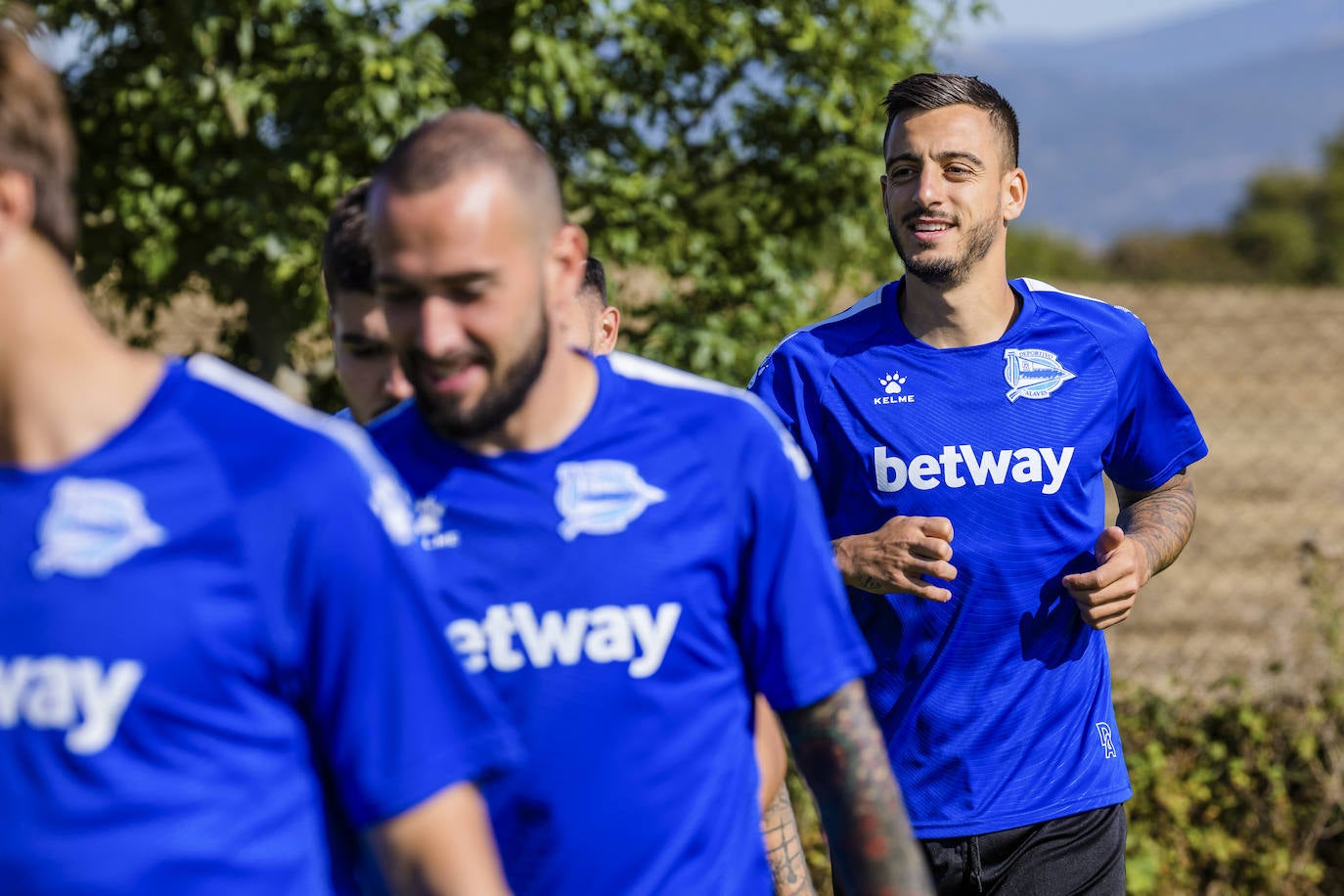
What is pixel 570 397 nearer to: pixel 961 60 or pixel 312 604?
pixel 312 604

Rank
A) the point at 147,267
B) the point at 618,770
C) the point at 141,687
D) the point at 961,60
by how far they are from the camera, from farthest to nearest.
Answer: the point at 961,60, the point at 147,267, the point at 618,770, the point at 141,687

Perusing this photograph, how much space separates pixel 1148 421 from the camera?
3268 millimetres

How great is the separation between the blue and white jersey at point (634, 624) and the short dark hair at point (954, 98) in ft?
5.01

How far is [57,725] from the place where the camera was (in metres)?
1.45

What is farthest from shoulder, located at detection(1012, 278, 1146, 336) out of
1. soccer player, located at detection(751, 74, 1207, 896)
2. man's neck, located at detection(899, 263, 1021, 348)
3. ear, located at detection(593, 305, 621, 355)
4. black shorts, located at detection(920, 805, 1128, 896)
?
black shorts, located at detection(920, 805, 1128, 896)

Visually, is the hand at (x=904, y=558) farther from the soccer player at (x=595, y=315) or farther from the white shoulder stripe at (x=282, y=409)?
the white shoulder stripe at (x=282, y=409)

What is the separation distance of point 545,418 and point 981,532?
1.36 m

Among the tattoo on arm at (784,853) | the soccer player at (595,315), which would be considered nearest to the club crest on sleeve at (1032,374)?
the soccer player at (595,315)

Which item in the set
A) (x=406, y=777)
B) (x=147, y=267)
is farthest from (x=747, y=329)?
(x=406, y=777)

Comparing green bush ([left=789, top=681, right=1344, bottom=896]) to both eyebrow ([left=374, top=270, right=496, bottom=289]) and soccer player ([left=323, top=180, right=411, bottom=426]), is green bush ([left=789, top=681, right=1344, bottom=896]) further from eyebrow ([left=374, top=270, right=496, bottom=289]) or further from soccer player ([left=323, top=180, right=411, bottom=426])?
eyebrow ([left=374, top=270, right=496, bottom=289])

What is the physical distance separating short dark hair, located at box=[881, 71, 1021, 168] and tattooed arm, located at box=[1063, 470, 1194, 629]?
886 millimetres

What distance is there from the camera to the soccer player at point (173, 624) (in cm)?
145

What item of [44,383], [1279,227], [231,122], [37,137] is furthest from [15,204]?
[1279,227]

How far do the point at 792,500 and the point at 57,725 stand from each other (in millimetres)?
1024
